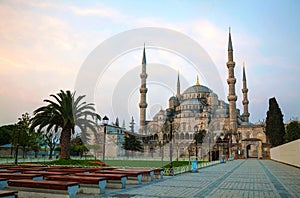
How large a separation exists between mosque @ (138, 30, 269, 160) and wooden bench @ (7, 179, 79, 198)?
120 feet

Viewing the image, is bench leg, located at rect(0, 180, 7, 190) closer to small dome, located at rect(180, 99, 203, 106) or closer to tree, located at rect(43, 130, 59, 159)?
tree, located at rect(43, 130, 59, 159)

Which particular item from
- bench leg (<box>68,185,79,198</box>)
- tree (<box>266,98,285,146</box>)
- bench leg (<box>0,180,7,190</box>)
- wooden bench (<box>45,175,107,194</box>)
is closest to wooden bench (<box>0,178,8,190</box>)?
bench leg (<box>0,180,7,190</box>)

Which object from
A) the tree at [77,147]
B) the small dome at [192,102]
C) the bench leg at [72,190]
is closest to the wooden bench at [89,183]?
the bench leg at [72,190]

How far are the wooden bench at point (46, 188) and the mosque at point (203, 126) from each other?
3661 centimetres

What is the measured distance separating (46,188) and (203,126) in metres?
55.0

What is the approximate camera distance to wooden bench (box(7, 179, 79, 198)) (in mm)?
6094

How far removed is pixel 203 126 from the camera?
59281 mm

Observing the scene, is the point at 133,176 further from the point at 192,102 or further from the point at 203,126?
the point at 192,102

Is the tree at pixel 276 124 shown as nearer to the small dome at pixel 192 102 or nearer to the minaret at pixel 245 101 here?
the minaret at pixel 245 101

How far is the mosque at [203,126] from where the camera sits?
4604 cm

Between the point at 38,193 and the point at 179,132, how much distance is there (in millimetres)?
53592

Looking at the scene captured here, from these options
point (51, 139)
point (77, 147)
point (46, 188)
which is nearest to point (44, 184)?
point (46, 188)

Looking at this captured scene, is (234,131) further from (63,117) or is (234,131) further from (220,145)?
(63,117)

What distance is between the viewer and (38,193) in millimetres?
6547
